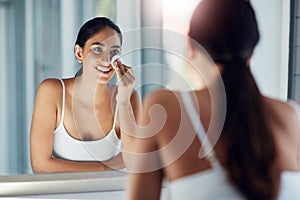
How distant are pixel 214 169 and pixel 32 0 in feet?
3.37

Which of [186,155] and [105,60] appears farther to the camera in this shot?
[105,60]

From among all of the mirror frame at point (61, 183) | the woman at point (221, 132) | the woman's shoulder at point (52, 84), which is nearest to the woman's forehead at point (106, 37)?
the woman's shoulder at point (52, 84)

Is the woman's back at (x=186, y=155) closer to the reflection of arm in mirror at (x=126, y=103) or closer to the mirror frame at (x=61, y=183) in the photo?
the reflection of arm in mirror at (x=126, y=103)

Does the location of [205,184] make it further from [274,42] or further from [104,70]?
[274,42]

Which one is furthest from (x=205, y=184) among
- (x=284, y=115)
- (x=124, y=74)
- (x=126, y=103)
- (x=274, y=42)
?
(x=274, y=42)

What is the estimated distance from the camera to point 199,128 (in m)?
0.86

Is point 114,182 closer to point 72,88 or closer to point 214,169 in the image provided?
point 72,88

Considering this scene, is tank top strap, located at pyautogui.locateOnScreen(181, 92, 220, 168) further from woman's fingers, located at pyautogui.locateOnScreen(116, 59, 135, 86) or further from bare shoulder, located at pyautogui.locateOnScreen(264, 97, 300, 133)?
woman's fingers, located at pyautogui.locateOnScreen(116, 59, 135, 86)

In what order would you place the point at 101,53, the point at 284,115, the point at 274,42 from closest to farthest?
the point at 284,115, the point at 101,53, the point at 274,42

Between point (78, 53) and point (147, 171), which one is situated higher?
point (78, 53)

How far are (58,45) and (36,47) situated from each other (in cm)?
8

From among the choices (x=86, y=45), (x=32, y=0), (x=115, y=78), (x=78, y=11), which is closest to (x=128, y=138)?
(x=115, y=78)

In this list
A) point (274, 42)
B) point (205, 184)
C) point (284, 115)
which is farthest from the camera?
point (274, 42)

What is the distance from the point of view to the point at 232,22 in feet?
3.07
